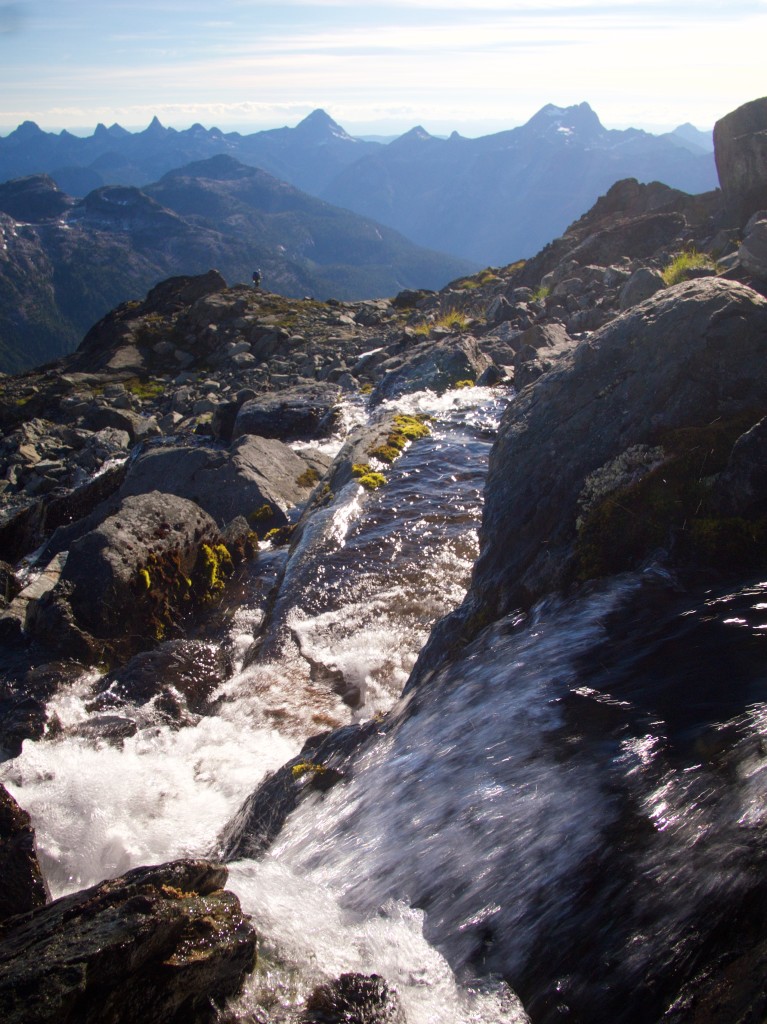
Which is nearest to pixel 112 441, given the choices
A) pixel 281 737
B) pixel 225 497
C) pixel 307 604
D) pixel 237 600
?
pixel 225 497

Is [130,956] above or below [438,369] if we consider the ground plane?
below

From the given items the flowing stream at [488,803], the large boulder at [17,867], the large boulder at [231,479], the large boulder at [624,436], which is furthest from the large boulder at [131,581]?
the large boulder at [624,436]

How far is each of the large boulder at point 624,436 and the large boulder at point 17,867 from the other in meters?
6.32

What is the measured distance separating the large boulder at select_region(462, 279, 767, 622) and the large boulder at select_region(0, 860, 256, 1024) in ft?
18.8

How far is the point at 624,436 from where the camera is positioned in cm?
998

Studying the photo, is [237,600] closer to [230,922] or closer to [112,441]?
[230,922]

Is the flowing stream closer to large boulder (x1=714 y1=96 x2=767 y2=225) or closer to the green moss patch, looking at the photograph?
the green moss patch

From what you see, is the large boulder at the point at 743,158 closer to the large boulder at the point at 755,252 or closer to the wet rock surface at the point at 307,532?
the wet rock surface at the point at 307,532

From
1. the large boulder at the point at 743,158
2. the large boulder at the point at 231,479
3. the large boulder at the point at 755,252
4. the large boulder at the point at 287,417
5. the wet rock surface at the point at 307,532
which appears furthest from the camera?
the large boulder at the point at 743,158

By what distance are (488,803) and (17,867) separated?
5044mm

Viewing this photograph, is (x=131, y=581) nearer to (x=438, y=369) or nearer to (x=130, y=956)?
(x=130, y=956)

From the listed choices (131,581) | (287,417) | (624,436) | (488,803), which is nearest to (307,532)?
(131,581)

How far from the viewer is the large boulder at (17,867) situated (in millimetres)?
6938

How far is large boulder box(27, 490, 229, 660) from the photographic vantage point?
13.6 metres
